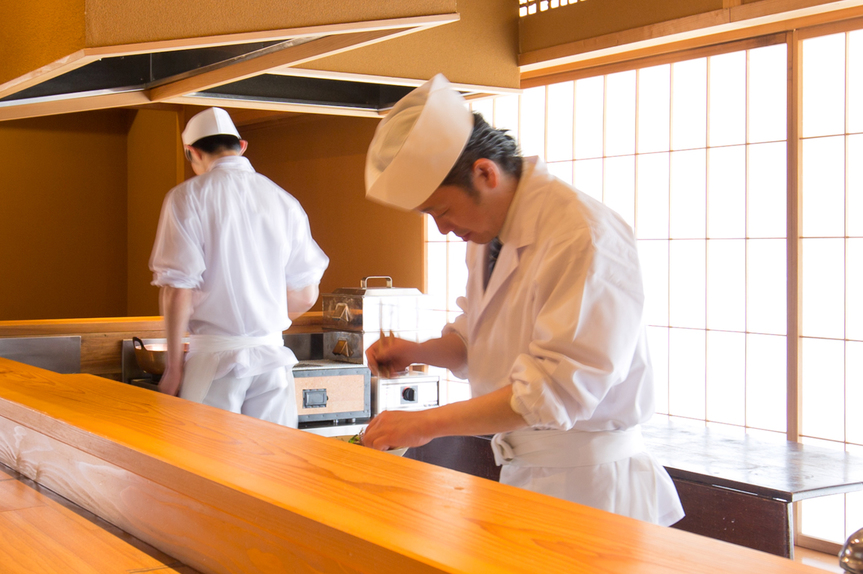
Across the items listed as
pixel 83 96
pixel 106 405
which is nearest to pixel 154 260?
pixel 83 96

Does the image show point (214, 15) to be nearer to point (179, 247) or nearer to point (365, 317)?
point (179, 247)

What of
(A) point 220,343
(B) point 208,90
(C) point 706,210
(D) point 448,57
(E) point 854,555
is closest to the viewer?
(E) point 854,555

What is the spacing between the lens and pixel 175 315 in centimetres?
234

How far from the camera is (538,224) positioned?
4.54ft

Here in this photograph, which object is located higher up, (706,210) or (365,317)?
(706,210)

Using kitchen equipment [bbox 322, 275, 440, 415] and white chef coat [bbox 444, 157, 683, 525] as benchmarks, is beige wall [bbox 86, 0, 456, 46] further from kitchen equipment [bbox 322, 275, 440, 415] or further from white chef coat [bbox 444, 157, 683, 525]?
kitchen equipment [bbox 322, 275, 440, 415]

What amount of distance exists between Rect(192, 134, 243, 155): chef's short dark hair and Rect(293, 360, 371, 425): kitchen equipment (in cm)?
122

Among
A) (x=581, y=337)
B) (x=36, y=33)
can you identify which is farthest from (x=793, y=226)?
(x=36, y=33)

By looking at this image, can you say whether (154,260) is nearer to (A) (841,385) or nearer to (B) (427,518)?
(B) (427,518)

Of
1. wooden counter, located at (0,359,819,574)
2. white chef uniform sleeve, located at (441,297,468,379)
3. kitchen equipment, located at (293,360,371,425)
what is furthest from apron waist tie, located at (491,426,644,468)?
kitchen equipment, located at (293,360,371,425)

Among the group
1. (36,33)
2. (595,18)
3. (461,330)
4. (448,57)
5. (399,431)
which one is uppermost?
(595,18)

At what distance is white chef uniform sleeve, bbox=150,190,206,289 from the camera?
232 centimetres

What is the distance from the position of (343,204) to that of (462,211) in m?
4.43

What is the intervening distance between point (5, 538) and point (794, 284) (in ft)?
11.0
